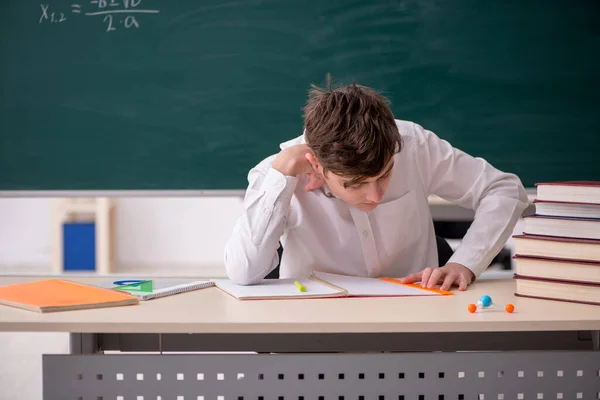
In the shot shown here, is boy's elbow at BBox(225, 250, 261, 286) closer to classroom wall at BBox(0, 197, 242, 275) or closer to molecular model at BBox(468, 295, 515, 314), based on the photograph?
molecular model at BBox(468, 295, 515, 314)

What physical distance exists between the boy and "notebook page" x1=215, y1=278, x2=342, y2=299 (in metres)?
0.04

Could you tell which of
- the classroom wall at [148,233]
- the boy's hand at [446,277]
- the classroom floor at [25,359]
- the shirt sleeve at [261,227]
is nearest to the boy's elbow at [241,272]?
the shirt sleeve at [261,227]

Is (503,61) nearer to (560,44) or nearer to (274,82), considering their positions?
(560,44)

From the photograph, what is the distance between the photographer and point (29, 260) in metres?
6.32

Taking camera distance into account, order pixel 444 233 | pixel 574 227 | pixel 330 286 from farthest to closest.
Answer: pixel 444 233 < pixel 330 286 < pixel 574 227

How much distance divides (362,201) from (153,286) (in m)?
0.58

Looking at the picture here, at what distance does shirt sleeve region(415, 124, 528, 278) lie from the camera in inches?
70.2

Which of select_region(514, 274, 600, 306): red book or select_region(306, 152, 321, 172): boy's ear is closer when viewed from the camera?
select_region(514, 274, 600, 306): red book

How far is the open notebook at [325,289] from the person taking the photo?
1.51 meters

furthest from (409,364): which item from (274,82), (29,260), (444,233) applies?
(29,260)

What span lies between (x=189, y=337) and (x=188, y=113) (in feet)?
4.83

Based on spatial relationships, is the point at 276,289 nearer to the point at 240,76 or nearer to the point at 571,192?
the point at 571,192

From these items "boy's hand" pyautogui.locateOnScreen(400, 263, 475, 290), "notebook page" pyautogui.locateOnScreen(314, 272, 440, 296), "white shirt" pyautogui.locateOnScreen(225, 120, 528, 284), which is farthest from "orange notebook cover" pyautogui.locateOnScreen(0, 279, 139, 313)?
"boy's hand" pyautogui.locateOnScreen(400, 263, 475, 290)

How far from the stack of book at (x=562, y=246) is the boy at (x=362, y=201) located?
185 mm
